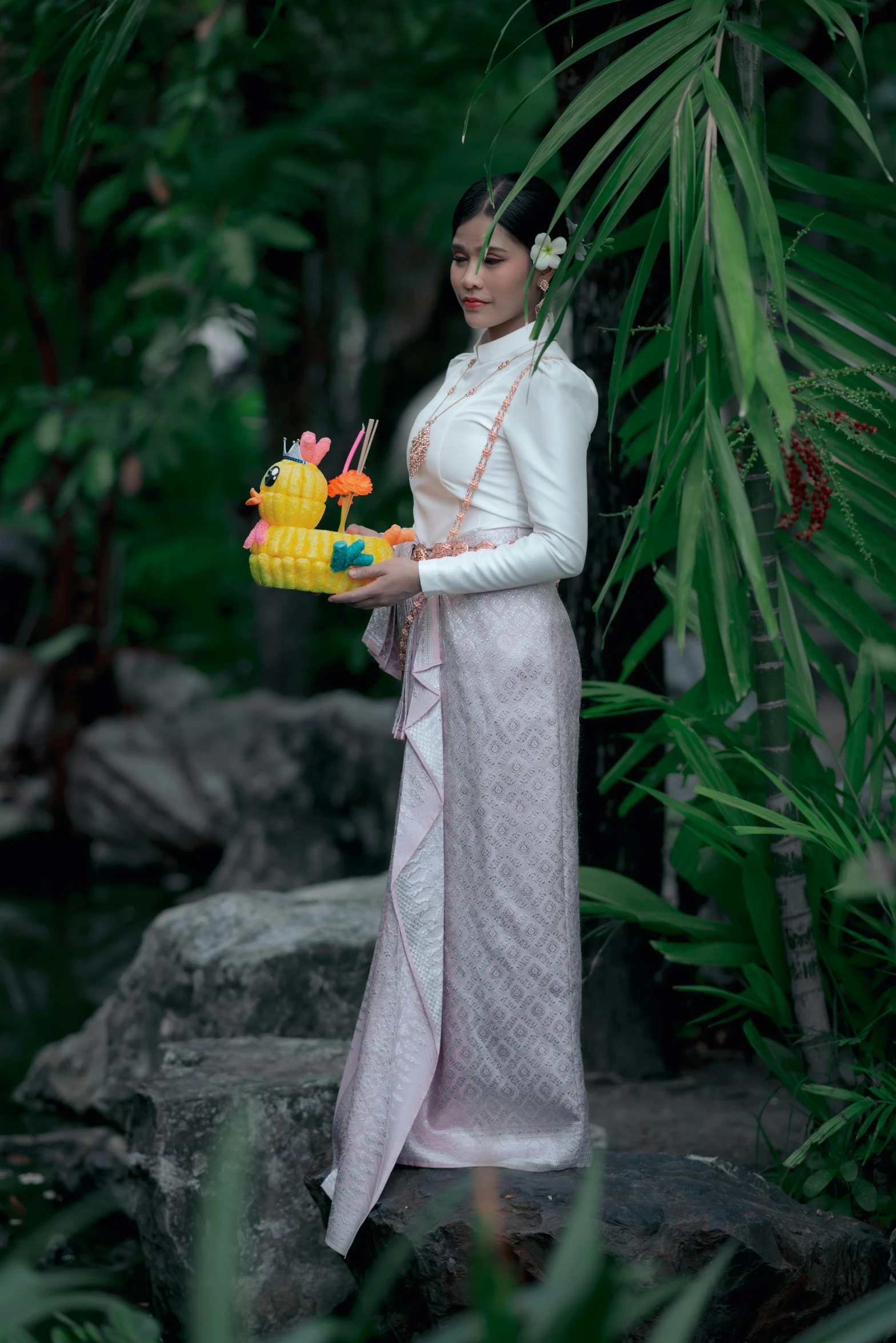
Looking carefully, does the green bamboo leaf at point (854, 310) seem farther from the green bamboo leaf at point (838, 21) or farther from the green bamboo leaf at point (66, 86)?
the green bamboo leaf at point (66, 86)

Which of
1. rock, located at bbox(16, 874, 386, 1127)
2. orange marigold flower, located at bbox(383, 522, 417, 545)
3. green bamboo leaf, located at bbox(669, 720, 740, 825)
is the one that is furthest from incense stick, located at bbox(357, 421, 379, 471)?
rock, located at bbox(16, 874, 386, 1127)

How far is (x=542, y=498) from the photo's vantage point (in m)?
2.37

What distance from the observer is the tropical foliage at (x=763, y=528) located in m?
2.21

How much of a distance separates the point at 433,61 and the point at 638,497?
3.92 m

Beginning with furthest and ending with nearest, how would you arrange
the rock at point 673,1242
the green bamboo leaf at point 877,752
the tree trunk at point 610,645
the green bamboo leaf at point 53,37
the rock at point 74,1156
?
the rock at point 74,1156
the tree trunk at point 610,645
the green bamboo leaf at point 53,37
the green bamboo leaf at point 877,752
the rock at point 673,1242

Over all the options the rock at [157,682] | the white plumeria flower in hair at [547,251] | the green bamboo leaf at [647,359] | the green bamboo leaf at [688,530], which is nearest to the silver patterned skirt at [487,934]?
the green bamboo leaf at [688,530]

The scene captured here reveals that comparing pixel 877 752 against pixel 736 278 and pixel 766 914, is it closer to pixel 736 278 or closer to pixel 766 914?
pixel 766 914

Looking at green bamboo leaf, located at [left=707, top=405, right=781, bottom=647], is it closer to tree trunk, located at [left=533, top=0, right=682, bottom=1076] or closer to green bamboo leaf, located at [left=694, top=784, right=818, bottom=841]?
green bamboo leaf, located at [left=694, top=784, right=818, bottom=841]

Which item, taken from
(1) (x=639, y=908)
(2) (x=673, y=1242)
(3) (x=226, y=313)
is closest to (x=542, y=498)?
(1) (x=639, y=908)

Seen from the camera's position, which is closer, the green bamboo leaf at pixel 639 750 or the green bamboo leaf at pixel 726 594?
the green bamboo leaf at pixel 726 594

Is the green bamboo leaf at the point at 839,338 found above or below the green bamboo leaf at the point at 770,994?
above

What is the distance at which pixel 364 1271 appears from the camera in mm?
2459

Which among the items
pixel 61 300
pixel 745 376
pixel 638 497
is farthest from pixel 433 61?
pixel 745 376

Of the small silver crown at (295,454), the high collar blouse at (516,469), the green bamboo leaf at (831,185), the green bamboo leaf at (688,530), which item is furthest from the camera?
the green bamboo leaf at (831,185)
